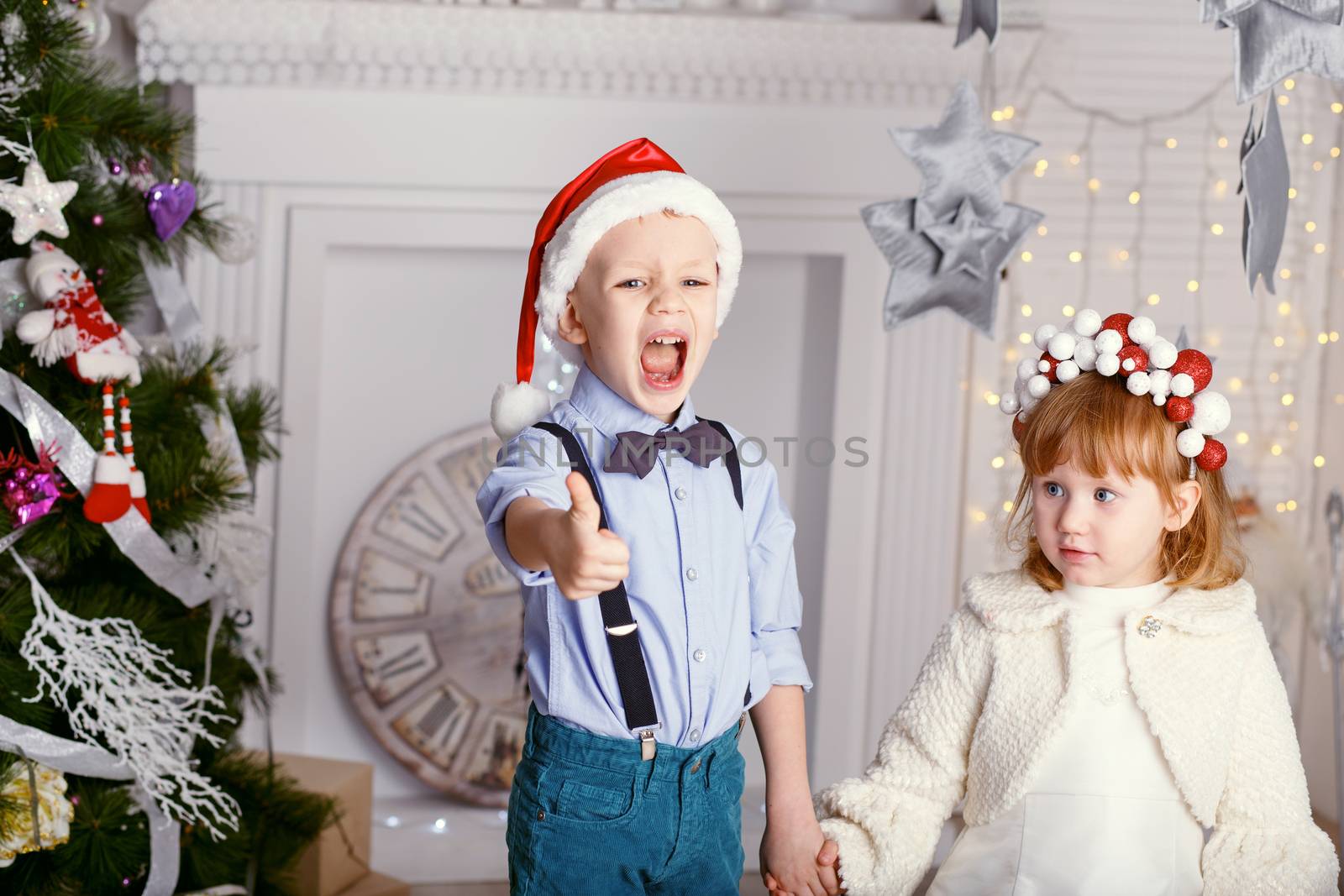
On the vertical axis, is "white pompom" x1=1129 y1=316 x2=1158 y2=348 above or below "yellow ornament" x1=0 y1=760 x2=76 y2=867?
above

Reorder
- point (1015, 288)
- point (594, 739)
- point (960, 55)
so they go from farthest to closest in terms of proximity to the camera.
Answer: point (1015, 288) < point (960, 55) < point (594, 739)

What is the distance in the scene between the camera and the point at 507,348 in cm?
273

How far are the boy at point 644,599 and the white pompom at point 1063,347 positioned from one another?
37 centimetres

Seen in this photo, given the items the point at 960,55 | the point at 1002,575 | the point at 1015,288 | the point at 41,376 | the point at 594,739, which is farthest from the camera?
the point at 1015,288

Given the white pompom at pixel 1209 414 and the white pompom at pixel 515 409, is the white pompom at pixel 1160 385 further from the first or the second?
the white pompom at pixel 515 409

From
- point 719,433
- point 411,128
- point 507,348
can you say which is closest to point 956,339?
point 507,348

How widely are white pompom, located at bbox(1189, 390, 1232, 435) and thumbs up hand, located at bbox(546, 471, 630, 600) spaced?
2.10 ft

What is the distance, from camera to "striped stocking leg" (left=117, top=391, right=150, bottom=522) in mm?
1640

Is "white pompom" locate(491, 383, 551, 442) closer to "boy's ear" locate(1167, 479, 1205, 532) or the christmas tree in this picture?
the christmas tree

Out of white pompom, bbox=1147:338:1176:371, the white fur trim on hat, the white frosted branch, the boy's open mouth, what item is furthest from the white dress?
the white frosted branch

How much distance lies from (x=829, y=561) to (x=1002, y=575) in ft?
3.92

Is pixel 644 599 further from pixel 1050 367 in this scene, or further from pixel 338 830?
pixel 338 830

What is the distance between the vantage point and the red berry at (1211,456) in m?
1.34

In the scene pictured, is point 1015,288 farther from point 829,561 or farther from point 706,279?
point 706,279
